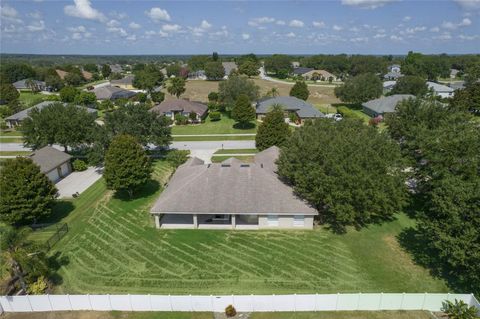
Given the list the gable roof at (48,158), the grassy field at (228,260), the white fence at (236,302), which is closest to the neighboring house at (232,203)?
the grassy field at (228,260)

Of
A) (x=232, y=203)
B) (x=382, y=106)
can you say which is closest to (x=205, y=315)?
(x=232, y=203)

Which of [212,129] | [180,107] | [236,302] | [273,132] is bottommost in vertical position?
[236,302]

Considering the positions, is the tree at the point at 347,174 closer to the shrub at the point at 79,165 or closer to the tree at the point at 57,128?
the shrub at the point at 79,165

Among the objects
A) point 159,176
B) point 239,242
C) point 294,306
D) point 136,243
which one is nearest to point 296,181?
point 239,242

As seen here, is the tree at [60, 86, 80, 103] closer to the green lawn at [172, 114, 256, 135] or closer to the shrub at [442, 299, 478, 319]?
the green lawn at [172, 114, 256, 135]

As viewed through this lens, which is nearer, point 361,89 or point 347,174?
point 347,174

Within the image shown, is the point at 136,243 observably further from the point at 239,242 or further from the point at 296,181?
the point at 296,181

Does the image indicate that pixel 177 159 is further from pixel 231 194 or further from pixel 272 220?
pixel 272 220
